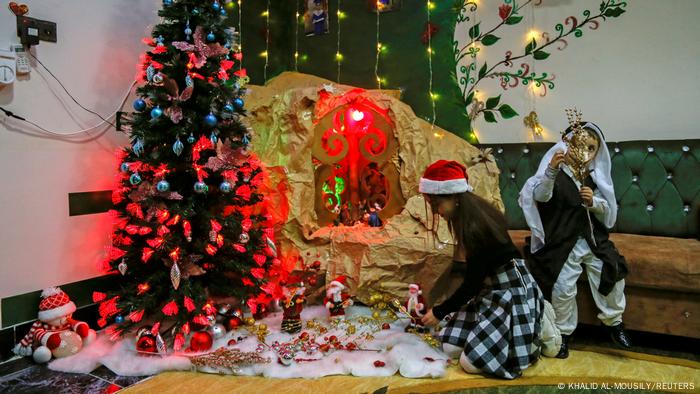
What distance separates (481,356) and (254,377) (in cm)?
113

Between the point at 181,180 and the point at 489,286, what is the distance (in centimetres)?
183

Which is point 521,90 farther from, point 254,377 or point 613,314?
point 254,377

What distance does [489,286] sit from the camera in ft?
8.13

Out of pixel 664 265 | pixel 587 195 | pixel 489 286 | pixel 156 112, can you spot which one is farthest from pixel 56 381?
pixel 664 265

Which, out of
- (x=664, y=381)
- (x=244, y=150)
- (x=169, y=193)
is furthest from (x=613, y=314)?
(x=169, y=193)

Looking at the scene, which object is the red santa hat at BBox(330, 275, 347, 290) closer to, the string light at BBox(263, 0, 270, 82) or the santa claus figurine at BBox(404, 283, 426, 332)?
the santa claus figurine at BBox(404, 283, 426, 332)

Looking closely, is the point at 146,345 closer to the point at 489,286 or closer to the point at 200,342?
the point at 200,342

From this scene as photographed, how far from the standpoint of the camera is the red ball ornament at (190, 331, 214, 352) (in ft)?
8.56

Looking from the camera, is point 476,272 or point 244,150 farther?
point 244,150

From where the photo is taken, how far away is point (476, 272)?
234cm

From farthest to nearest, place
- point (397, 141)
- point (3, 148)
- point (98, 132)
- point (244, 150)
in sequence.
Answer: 1. point (397, 141)
2. point (98, 132)
3. point (244, 150)
4. point (3, 148)

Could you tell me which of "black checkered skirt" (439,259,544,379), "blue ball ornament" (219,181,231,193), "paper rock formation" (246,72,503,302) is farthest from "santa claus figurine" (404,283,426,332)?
"blue ball ornament" (219,181,231,193)

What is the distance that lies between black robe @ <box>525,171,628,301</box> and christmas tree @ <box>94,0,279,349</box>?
1.73m

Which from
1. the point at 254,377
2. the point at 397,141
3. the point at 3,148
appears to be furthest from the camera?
the point at 397,141
